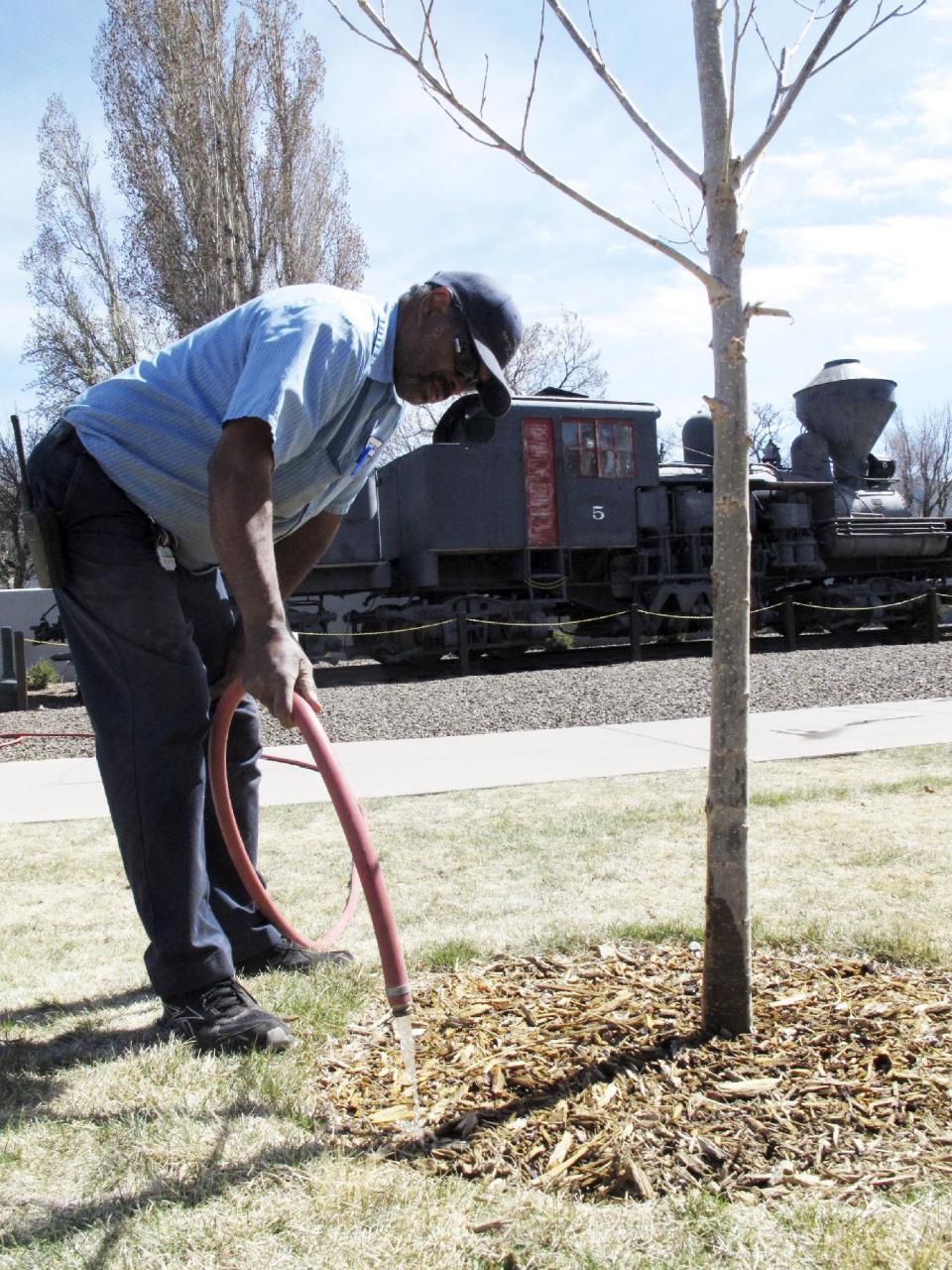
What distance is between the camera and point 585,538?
15.1m

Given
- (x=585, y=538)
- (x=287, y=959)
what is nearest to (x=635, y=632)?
(x=585, y=538)

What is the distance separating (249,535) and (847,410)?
17.8 metres

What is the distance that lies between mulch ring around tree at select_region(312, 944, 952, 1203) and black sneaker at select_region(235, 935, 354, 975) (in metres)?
0.38

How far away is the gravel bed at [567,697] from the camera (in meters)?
8.07

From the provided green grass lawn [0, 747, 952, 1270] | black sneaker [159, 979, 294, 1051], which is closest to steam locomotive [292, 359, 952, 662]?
green grass lawn [0, 747, 952, 1270]

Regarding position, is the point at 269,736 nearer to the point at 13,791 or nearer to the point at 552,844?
the point at 13,791

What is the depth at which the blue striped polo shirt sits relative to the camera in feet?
7.18

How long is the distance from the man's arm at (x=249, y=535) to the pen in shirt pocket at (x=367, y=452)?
1.68 feet

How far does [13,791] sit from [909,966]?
4872 millimetres

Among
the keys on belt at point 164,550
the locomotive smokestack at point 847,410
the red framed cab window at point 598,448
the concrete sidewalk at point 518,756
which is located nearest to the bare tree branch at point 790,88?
the keys on belt at point 164,550

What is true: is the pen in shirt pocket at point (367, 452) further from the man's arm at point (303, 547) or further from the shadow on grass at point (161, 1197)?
the shadow on grass at point (161, 1197)

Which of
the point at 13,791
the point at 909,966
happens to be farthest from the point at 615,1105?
the point at 13,791

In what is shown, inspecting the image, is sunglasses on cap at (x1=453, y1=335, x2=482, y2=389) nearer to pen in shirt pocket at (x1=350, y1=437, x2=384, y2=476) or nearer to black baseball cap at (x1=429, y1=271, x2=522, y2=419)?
black baseball cap at (x1=429, y1=271, x2=522, y2=419)

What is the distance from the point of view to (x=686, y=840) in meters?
4.00
